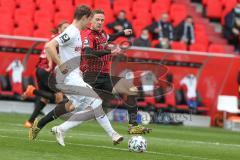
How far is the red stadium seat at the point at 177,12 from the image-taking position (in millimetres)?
23703

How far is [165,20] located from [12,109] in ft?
17.8

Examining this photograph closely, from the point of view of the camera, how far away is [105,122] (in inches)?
481

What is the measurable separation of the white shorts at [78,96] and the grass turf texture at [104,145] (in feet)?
2.26

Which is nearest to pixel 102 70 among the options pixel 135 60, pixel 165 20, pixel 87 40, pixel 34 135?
pixel 87 40

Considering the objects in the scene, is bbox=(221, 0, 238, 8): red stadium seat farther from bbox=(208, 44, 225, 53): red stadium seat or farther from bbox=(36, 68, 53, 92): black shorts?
bbox=(36, 68, 53, 92): black shorts

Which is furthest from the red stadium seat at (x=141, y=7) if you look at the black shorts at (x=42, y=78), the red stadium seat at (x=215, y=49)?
the black shorts at (x=42, y=78)

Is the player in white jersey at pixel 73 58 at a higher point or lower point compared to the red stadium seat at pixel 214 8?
higher

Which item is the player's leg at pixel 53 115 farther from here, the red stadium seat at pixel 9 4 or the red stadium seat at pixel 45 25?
the red stadium seat at pixel 9 4

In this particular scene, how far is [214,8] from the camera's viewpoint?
24.8m

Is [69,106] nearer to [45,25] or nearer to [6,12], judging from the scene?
[45,25]

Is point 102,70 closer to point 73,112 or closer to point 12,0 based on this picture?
point 73,112

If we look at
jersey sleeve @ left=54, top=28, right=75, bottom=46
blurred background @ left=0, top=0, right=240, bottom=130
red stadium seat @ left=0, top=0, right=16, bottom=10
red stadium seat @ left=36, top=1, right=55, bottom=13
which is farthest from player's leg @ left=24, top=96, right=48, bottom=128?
red stadium seat @ left=36, top=1, right=55, bottom=13

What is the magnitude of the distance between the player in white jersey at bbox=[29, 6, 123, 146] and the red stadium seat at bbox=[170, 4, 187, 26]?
11.7 m

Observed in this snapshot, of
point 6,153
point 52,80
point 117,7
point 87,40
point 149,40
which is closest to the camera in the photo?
point 6,153
